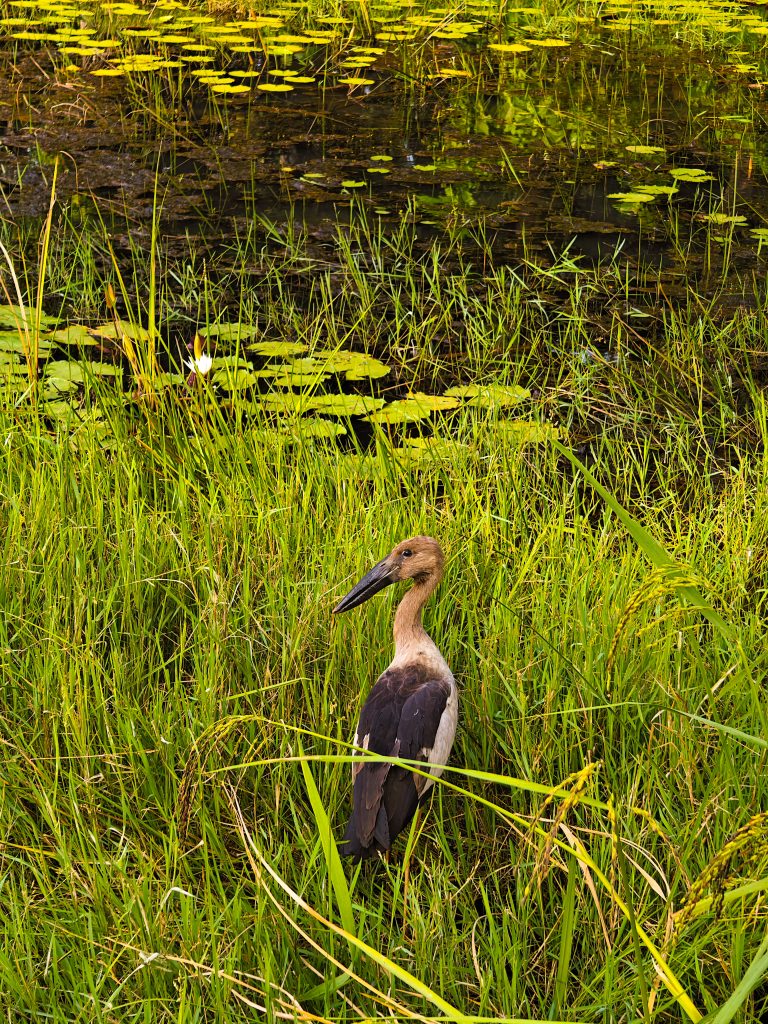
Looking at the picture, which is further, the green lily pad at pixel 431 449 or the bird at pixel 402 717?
the green lily pad at pixel 431 449

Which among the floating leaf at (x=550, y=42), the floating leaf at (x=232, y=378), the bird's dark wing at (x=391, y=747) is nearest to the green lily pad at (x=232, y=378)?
the floating leaf at (x=232, y=378)

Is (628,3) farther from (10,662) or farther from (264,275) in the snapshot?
(10,662)

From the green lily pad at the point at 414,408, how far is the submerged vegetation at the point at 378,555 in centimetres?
1

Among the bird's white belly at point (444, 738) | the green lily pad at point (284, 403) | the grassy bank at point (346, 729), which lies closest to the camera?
the grassy bank at point (346, 729)

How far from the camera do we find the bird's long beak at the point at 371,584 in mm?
2148

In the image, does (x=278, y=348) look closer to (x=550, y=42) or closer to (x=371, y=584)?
(x=371, y=584)

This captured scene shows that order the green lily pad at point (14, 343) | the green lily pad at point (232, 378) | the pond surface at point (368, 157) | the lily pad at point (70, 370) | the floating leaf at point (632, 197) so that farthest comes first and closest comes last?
1. the floating leaf at point (632, 197)
2. the pond surface at point (368, 157)
3. the green lily pad at point (14, 343)
4. the lily pad at point (70, 370)
5. the green lily pad at point (232, 378)

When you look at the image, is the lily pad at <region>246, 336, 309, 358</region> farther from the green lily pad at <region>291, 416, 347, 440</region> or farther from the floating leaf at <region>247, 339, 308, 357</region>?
the green lily pad at <region>291, 416, 347, 440</region>

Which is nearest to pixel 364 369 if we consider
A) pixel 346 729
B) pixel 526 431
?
pixel 526 431

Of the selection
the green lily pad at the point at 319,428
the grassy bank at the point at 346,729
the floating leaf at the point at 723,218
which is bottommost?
the grassy bank at the point at 346,729

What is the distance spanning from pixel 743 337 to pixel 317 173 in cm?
237

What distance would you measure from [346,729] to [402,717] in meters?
0.30

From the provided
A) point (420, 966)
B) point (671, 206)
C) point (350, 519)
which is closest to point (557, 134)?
point (671, 206)

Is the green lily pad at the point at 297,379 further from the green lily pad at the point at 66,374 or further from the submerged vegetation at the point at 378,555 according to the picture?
the green lily pad at the point at 66,374
